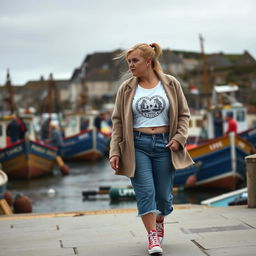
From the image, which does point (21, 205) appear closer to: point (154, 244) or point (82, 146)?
point (154, 244)

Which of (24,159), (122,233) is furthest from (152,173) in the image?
(24,159)

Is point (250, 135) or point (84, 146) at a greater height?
point (250, 135)

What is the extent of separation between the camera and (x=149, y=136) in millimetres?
5719

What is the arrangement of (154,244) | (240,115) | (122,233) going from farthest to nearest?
(240,115) → (122,233) → (154,244)

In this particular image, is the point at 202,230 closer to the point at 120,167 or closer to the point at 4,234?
the point at 120,167

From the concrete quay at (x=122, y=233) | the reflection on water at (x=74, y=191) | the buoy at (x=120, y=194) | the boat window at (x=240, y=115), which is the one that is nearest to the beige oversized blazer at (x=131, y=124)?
the concrete quay at (x=122, y=233)

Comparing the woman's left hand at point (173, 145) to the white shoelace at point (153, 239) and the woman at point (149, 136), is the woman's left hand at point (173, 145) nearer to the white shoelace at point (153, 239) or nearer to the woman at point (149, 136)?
the woman at point (149, 136)

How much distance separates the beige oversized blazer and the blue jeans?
6 centimetres

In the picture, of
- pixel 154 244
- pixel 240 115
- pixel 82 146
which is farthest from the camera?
pixel 82 146

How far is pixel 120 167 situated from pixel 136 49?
38.0 inches

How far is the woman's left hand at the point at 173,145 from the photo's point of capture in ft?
18.6

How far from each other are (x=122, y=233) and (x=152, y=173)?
1.45m

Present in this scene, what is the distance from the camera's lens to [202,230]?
6914 millimetres

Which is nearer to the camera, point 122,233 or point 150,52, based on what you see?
point 150,52
